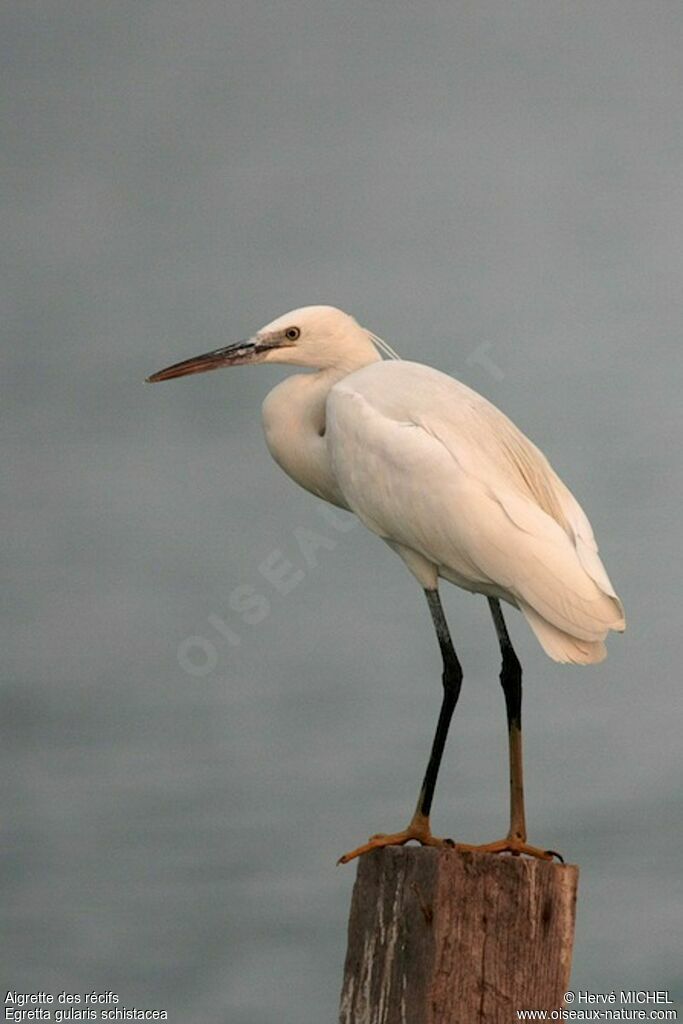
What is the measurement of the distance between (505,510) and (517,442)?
440 millimetres

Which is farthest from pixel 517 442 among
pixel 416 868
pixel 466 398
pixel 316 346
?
pixel 416 868

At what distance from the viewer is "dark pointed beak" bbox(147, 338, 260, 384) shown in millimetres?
7199

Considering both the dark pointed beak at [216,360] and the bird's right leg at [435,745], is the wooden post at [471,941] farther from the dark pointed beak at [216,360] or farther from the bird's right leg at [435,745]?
the dark pointed beak at [216,360]

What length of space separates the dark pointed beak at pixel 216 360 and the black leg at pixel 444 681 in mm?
1609

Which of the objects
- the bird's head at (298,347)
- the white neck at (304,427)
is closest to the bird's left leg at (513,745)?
the white neck at (304,427)

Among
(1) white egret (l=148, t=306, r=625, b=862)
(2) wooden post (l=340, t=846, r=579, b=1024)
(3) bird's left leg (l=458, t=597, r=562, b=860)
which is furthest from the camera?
(1) white egret (l=148, t=306, r=625, b=862)

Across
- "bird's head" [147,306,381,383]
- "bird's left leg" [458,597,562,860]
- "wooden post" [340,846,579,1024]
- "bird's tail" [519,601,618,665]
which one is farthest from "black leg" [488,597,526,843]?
"bird's head" [147,306,381,383]

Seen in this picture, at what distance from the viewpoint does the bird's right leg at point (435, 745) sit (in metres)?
5.63

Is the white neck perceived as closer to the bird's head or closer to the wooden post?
the bird's head

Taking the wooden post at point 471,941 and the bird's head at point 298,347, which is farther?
the bird's head at point 298,347

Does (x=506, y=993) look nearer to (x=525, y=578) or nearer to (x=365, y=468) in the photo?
(x=525, y=578)

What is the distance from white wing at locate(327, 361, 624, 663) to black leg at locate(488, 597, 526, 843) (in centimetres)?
19

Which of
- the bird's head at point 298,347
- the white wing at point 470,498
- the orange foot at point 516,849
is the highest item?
the bird's head at point 298,347

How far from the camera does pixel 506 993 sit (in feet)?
15.7
